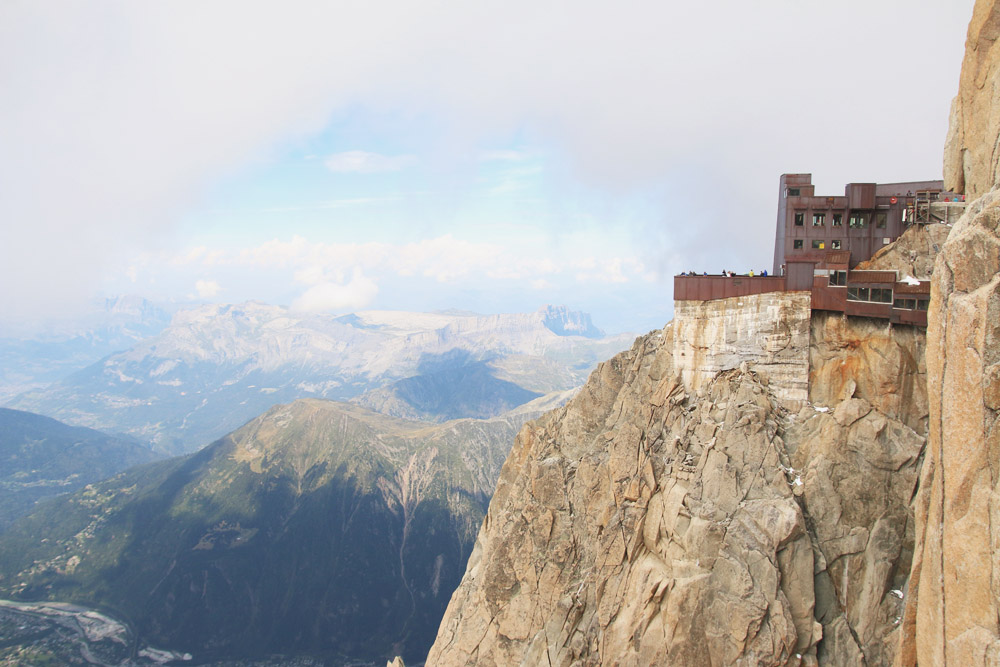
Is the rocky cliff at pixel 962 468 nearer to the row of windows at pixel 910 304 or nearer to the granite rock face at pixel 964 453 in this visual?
the granite rock face at pixel 964 453

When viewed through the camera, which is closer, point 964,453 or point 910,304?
point 964,453

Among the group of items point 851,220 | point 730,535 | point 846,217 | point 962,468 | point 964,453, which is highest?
point 846,217

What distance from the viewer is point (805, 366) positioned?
45.1m

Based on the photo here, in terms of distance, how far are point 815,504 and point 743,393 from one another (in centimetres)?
952

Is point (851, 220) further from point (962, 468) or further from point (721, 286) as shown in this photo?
point (962, 468)

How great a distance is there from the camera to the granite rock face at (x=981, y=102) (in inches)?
1254

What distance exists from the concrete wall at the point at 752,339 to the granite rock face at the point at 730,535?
910mm

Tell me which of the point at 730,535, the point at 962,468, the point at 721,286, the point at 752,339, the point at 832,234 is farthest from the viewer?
the point at 832,234

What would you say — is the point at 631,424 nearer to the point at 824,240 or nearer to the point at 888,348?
the point at 888,348

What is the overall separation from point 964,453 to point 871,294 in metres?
21.8

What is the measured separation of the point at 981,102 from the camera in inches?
1315

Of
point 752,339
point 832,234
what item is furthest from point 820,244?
point 752,339

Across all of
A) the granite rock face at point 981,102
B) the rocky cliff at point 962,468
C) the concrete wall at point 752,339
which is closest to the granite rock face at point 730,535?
the concrete wall at point 752,339

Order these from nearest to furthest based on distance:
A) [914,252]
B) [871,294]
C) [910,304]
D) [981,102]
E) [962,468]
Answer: [962,468] → [981,102] → [910,304] → [871,294] → [914,252]
